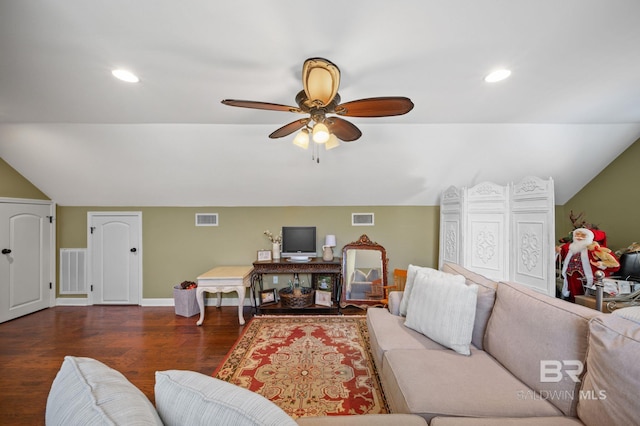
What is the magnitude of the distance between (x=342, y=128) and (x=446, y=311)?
150cm

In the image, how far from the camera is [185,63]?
70.6 inches

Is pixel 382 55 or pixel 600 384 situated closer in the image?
pixel 600 384

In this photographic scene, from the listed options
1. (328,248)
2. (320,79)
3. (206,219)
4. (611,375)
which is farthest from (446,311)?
(206,219)

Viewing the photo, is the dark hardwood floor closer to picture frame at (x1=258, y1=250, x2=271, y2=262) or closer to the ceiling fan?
picture frame at (x1=258, y1=250, x2=271, y2=262)

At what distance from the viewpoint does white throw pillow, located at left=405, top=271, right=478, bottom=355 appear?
1.72 meters

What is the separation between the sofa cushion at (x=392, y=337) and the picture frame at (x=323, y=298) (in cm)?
160

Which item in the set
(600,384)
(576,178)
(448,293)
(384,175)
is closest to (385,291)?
(384,175)

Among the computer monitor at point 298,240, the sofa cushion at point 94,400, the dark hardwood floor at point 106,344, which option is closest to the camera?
the sofa cushion at point 94,400

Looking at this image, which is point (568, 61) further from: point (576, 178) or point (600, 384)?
point (576, 178)

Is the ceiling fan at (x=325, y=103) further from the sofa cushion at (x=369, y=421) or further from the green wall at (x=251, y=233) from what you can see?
the green wall at (x=251, y=233)

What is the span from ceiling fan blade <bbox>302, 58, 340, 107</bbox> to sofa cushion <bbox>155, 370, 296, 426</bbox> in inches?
57.5

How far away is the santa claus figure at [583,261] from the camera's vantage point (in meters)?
2.34

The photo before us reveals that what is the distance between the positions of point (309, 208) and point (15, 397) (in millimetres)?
3526

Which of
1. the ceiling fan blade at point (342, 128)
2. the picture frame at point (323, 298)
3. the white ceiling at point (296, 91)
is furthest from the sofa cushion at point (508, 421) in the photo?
Result: the picture frame at point (323, 298)
